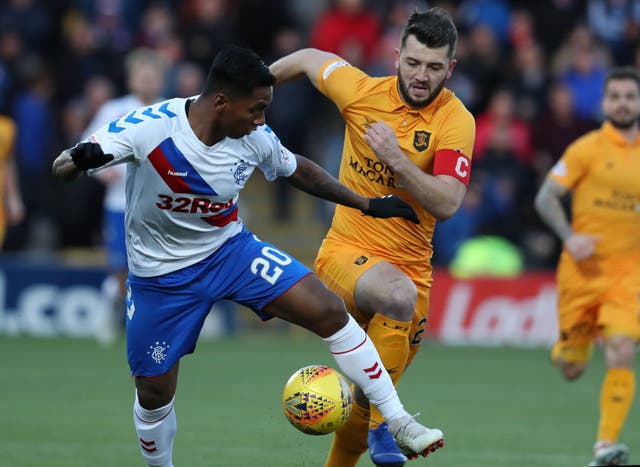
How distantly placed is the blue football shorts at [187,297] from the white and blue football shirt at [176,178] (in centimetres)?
8

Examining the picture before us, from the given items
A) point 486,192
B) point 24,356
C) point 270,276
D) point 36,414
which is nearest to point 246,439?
point 36,414

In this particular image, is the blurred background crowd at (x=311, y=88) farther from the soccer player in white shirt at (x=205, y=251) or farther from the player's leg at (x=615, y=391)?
the soccer player in white shirt at (x=205, y=251)

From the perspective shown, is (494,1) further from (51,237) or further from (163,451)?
(163,451)

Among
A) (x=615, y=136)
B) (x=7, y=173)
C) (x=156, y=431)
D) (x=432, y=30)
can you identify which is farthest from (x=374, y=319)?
(x=7, y=173)

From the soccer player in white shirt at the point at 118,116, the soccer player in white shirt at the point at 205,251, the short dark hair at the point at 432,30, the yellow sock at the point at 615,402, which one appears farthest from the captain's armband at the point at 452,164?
the soccer player in white shirt at the point at 118,116

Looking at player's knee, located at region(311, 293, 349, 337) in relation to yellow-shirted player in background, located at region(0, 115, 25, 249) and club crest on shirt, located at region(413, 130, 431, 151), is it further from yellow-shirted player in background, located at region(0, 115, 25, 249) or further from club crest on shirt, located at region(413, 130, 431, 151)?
yellow-shirted player in background, located at region(0, 115, 25, 249)

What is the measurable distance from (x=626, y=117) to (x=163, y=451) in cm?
463

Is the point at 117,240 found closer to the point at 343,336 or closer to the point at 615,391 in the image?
the point at 615,391

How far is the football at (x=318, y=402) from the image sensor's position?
6832 millimetres

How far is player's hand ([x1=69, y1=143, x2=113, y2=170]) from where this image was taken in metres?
6.38

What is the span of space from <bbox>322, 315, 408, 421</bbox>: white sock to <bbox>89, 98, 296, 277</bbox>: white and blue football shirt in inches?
33.4

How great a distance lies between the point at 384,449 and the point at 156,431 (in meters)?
1.30

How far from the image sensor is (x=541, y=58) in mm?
17797

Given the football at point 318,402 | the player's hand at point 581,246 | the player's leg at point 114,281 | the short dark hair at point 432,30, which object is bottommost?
the player's leg at point 114,281
